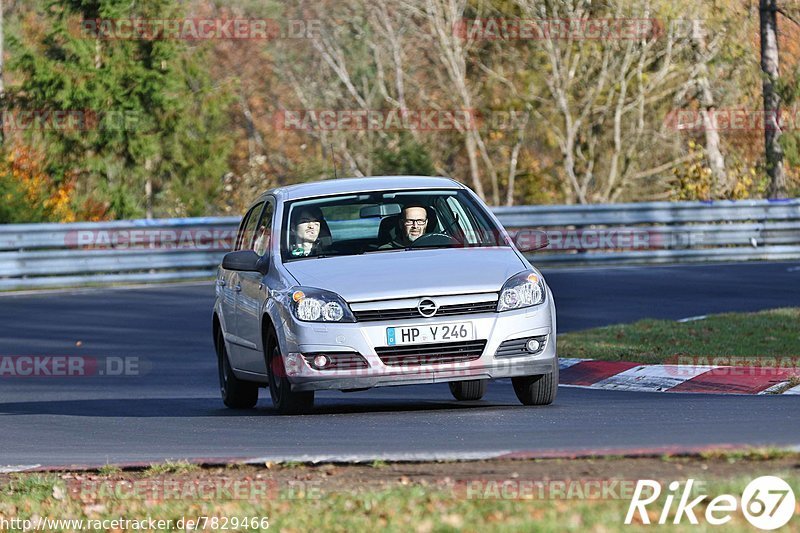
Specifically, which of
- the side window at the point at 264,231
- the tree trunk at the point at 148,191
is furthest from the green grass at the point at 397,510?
the tree trunk at the point at 148,191

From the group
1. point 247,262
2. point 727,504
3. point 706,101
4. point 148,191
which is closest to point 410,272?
point 247,262

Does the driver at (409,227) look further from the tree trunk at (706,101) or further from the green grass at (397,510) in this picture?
the tree trunk at (706,101)

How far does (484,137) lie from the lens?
141 ft

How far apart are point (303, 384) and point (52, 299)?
44.2 ft

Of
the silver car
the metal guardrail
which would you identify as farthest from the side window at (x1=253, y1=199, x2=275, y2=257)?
the metal guardrail

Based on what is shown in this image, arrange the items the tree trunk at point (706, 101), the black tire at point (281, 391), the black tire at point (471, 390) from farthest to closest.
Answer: the tree trunk at point (706, 101)
the black tire at point (471, 390)
the black tire at point (281, 391)

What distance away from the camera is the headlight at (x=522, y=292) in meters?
10.2

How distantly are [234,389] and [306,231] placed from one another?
169cm

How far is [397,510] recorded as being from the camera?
6.35 metres

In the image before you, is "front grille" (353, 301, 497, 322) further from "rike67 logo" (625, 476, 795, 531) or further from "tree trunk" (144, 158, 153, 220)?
"tree trunk" (144, 158, 153, 220)

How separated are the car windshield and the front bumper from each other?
36.9 inches

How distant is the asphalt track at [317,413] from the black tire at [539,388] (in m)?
0.11

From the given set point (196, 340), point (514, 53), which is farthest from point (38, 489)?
point (514, 53)

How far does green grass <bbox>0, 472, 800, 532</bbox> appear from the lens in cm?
584
